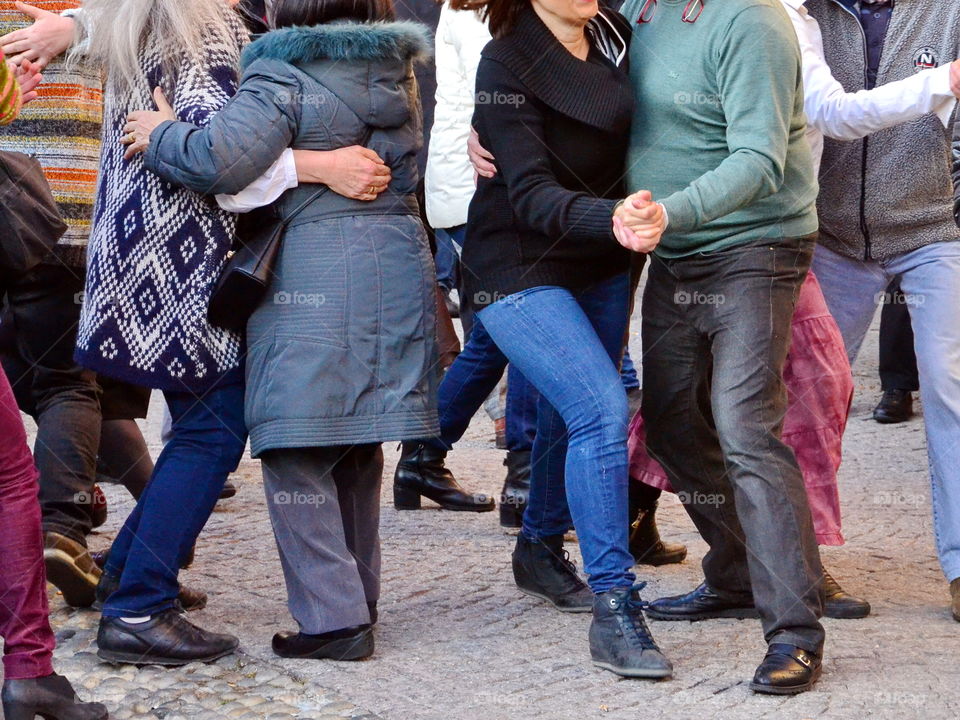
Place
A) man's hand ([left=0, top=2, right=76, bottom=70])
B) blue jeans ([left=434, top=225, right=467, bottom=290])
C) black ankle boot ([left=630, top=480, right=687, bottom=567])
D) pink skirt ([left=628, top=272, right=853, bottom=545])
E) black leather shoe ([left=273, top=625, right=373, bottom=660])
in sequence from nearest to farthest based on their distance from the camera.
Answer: black leather shoe ([left=273, top=625, right=373, bottom=660])
man's hand ([left=0, top=2, right=76, bottom=70])
pink skirt ([left=628, top=272, right=853, bottom=545])
black ankle boot ([left=630, top=480, right=687, bottom=567])
blue jeans ([left=434, top=225, right=467, bottom=290])

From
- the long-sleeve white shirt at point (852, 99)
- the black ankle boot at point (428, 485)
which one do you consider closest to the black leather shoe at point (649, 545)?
the black ankle boot at point (428, 485)

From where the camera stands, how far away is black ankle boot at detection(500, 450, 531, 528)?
555 centimetres

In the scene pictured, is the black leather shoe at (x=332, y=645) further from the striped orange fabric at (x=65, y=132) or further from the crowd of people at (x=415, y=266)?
the striped orange fabric at (x=65, y=132)

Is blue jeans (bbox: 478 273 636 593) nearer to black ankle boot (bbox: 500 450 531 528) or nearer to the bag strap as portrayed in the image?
the bag strap

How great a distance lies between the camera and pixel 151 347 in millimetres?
4078

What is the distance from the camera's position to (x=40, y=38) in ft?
14.3

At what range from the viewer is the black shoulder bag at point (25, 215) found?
4055mm

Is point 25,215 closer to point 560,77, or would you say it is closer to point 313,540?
point 313,540

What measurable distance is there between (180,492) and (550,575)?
3.96 feet

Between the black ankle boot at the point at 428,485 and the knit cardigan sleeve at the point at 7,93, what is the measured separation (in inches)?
103

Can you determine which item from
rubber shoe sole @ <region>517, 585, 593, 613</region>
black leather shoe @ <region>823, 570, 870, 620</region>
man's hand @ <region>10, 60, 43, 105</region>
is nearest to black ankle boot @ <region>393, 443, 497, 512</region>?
rubber shoe sole @ <region>517, 585, 593, 613</region>

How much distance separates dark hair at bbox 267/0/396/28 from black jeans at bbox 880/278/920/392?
13.6 ft

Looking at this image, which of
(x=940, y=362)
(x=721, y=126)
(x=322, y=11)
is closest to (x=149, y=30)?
(x=322, y=11)

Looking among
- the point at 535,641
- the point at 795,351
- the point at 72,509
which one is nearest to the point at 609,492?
the point at 535,641
